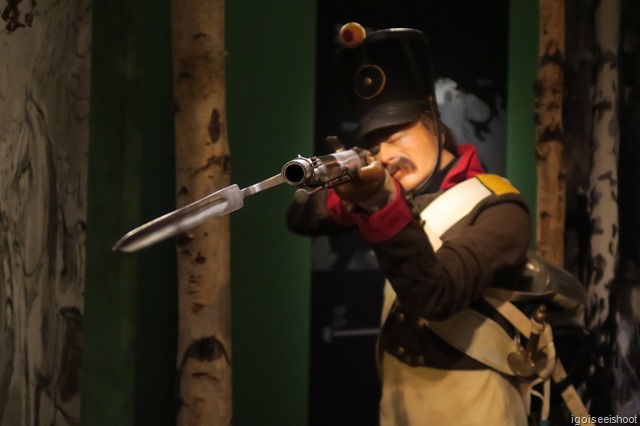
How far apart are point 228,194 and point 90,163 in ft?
2.49

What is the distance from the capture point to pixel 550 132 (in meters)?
2.21

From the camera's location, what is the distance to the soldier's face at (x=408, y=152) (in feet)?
4.39

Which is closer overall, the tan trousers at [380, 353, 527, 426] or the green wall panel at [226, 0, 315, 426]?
the tan trousers at [380, 353, 527, 426]

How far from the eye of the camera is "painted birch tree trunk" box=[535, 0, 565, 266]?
2.19 m

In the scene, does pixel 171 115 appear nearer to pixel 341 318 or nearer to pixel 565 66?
pixel 341 318

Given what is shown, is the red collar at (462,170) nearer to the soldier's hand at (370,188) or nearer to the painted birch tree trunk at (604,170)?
the soldier's hand at (370,188)

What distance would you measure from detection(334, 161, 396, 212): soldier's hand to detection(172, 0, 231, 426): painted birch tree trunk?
21.0 inches

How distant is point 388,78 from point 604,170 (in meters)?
1.36

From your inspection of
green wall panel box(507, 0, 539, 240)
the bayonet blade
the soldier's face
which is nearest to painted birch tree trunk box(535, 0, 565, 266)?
green wall panel box(507, 0, 539, 240)

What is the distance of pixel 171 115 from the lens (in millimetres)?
1685

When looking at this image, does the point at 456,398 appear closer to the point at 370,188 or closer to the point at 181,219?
the point at 370,188

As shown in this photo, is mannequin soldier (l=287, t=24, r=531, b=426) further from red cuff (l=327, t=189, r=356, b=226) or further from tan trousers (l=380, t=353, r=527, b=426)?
red cuff (l=327, t=189, r=356, b=226)

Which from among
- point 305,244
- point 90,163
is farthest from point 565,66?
point 90,163

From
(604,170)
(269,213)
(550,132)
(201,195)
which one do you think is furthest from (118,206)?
(604,170)
